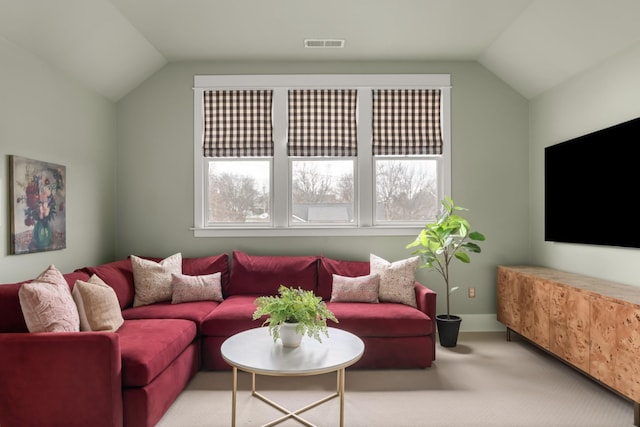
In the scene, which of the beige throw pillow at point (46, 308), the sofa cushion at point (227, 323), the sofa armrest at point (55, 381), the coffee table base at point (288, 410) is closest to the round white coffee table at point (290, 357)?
the coffee table base at point (288, 410)

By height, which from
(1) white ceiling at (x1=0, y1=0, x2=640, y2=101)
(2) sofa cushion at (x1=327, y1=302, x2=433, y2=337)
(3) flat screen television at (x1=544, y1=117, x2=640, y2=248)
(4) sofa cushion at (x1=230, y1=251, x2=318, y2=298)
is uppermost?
(1) white ceiling at (x1=0, y1=0, x2=640, y2=101)

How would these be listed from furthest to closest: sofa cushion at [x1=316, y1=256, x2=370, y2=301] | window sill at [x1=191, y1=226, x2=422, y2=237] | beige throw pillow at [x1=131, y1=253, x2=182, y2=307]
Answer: window sill at [x1=191, y1=226, x2=422, y2=237] → sofa cushion at [x1=316, y1=256, x2=370, y2=301] → beige throw pillow at [x1=131, y1=253, x2=182, y2=307]

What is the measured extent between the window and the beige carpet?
162 centimetres

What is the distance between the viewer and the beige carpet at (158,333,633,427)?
8.40 feet

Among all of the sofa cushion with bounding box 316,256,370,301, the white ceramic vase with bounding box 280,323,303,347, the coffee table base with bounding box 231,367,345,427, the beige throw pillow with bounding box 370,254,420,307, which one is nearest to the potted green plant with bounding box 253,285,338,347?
the white ceramic vase with bounding box 280,323,303,347

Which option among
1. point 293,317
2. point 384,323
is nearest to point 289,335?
point 293,317

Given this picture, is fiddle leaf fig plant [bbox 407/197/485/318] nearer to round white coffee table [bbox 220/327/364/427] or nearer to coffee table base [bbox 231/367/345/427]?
round white coffee table [bbox 220/327/364/427]

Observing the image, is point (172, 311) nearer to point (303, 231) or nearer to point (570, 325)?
point (303, 231)

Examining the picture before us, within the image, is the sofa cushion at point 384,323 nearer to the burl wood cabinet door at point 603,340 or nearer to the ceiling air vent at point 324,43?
the burl wood cabinet door at point 603,340

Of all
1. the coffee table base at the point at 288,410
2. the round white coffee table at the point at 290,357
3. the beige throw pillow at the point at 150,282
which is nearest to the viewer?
the round white coffee table at the point at 290,357

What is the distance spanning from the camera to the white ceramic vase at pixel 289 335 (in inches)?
99.5

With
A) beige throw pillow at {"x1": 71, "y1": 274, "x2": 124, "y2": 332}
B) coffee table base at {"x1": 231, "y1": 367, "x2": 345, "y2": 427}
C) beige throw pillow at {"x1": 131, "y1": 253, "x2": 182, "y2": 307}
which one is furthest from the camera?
beige throw pillow at {"x1": 131, "y1": 253, "x2": 182, "y2": 307}

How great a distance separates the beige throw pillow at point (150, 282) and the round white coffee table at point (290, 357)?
4.55ft

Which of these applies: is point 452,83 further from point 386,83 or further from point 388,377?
point 388,377
